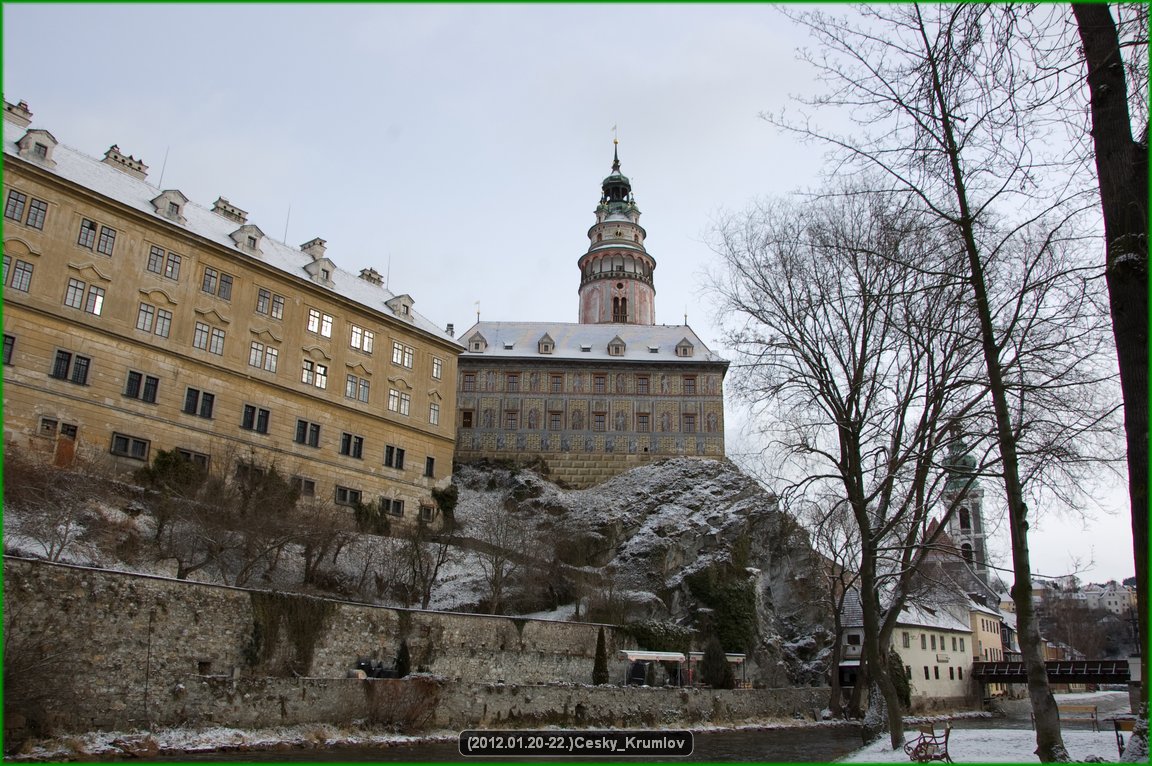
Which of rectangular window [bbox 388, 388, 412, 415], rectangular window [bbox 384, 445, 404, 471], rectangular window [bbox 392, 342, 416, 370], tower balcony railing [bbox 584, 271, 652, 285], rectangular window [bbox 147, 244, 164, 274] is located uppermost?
tower balcony railing [bbox 584, 271, 652, 285]

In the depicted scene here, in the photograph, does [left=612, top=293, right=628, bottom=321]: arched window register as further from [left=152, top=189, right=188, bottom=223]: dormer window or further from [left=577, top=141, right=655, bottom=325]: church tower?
[left=152, top=189, right=188, bottom=223]: dormer window

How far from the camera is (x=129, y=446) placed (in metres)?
30.8

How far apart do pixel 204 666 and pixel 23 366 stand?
16.4 m

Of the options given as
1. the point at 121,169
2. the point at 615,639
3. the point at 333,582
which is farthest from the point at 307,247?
the point at 615,639

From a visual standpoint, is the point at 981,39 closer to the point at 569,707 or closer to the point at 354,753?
the point at 354,753

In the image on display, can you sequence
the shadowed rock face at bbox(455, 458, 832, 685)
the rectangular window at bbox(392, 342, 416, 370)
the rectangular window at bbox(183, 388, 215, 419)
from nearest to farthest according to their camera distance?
1. the rectangular window at bbox(183, 388, 215, 419)
2. the shadowed rock face at bbox(455, 458, 832, 685)
3. the rectangular window at bbox(392, 342, 416, 370)

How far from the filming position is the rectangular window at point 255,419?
34.9m

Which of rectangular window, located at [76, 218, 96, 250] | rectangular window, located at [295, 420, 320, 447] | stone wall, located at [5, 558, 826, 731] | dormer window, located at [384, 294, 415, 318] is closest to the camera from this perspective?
stone wall, located at [5, 558, 826, 731]

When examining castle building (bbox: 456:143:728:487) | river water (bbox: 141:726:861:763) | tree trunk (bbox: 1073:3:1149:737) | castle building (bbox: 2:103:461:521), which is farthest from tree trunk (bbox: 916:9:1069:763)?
castle building (bbox: 456:143:728:487)

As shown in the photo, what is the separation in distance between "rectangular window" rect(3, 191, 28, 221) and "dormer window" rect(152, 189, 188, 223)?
504 cm

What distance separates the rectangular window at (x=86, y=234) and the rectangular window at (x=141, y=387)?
5.18 meters

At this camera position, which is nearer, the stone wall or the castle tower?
the castle tower

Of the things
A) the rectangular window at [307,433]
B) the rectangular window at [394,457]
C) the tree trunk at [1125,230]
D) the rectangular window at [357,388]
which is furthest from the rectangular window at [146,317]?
the tree trunk at [1125,230]

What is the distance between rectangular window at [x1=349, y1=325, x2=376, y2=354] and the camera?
4019cm
